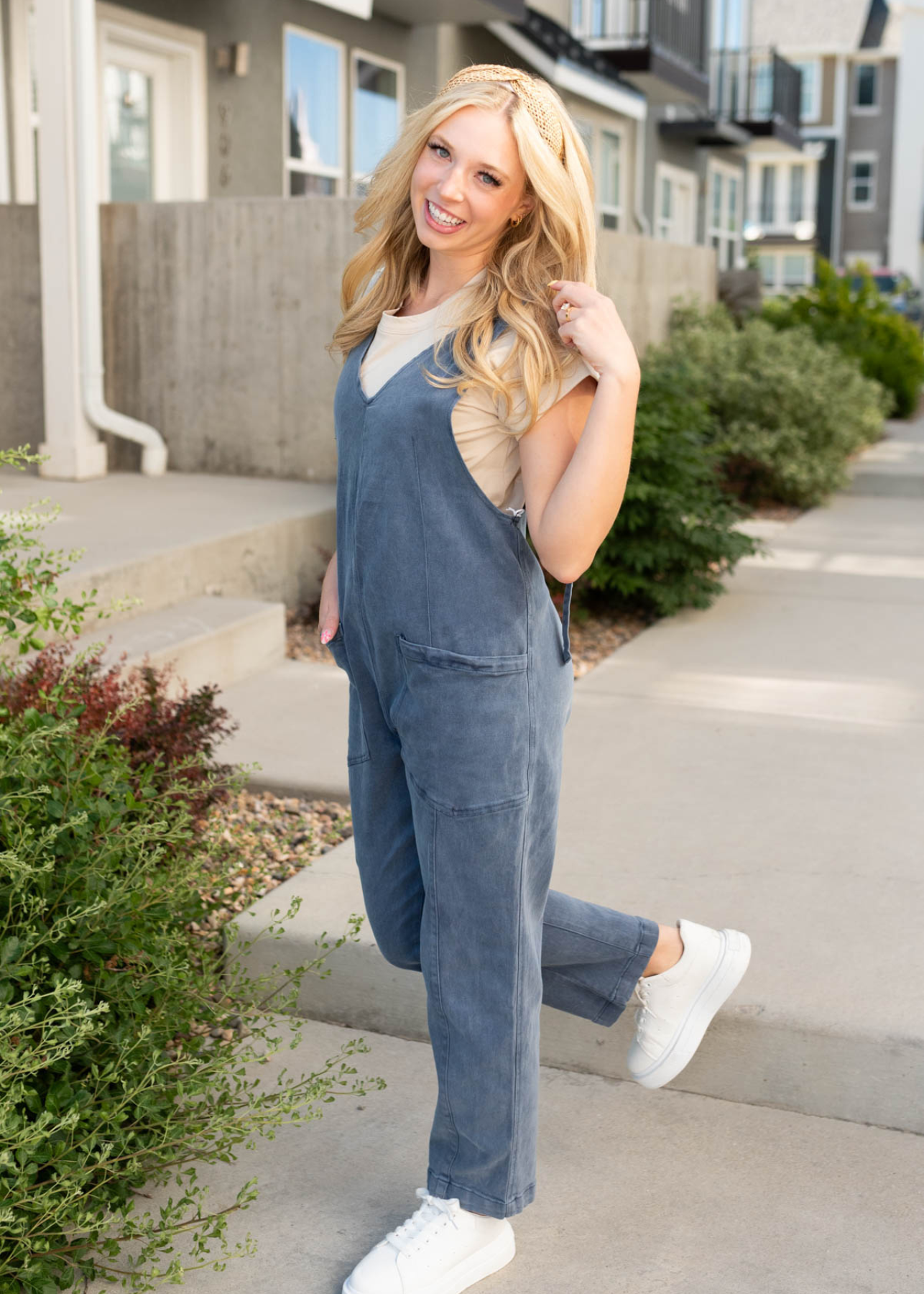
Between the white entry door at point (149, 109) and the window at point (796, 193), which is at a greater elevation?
the window at point (796, 193)

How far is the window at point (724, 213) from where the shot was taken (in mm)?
20906

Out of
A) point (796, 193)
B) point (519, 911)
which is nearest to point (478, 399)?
point (519, 911)

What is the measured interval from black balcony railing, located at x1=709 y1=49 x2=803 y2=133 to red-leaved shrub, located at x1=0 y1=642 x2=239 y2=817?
1849cm

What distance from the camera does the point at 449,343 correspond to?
1.94 metres

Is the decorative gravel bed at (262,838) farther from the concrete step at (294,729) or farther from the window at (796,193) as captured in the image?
the window at (796,193)

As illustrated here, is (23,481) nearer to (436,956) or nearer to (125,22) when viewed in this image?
(125,22)

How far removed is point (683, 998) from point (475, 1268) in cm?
60

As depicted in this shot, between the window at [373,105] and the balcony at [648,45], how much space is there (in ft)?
16.1

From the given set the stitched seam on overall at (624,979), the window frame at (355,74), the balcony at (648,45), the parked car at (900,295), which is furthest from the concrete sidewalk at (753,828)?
the parked car at (900,295)

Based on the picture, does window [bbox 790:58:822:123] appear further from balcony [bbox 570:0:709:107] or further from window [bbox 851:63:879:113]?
balcony [bbox 570:0:709:107]

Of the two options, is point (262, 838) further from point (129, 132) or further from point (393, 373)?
point (129, 132)

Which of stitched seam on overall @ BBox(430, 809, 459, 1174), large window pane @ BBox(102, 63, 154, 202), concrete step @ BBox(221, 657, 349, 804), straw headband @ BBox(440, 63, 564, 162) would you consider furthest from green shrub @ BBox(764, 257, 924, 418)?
stitched seam on overall @ BBox(430, 809, 459, 1174)

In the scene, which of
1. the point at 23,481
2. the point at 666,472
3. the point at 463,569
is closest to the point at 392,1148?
the point at 463,569

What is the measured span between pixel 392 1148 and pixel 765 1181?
2.21 feet
